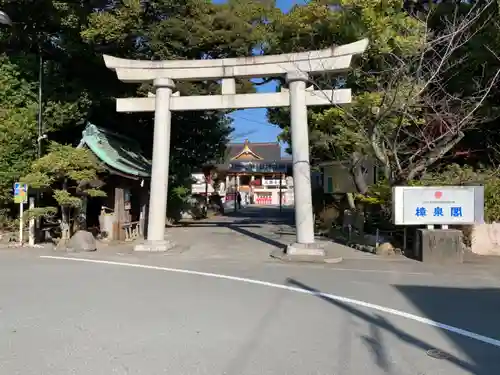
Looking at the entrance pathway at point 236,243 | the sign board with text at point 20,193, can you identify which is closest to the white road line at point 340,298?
the entrance pathway at point 236,243

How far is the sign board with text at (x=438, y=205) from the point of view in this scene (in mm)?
12266

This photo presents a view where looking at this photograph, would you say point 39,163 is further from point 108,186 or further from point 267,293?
point 267,293

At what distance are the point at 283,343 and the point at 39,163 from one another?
1131 centimetres

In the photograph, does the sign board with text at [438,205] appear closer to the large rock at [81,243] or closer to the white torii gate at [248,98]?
the white torii gate at [248,98]

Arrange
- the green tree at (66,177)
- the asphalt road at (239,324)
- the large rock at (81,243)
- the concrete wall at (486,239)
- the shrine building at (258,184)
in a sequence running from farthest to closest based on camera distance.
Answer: the shrine building at (258,184) < the green tree at (66,177) < the large rock at (81,243) < the concrete wall at (486,239) < the asphalt road at (239,324)

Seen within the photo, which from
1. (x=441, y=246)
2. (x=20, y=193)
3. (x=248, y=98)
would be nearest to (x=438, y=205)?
(x=441, y=246)

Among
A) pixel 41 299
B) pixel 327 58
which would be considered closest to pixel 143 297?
pixel 41 299

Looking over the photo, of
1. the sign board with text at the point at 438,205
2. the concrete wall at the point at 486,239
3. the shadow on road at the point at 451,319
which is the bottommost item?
the shadow on road at the point at 451,319

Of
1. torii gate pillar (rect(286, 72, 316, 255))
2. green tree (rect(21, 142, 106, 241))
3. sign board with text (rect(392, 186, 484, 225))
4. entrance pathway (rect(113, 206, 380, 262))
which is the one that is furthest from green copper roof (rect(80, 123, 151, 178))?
sign board with text (rect(392, 186, 484, 225))

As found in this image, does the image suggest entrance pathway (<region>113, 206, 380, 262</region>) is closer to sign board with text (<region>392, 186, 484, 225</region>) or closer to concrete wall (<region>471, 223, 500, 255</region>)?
sign board with text (<region>392, 186, 484, 225</region>)

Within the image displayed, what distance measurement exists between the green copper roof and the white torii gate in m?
2.39

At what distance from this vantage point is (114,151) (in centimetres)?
1703

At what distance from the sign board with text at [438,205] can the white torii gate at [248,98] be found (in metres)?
2.32

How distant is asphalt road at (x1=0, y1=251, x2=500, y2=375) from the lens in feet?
15.1
